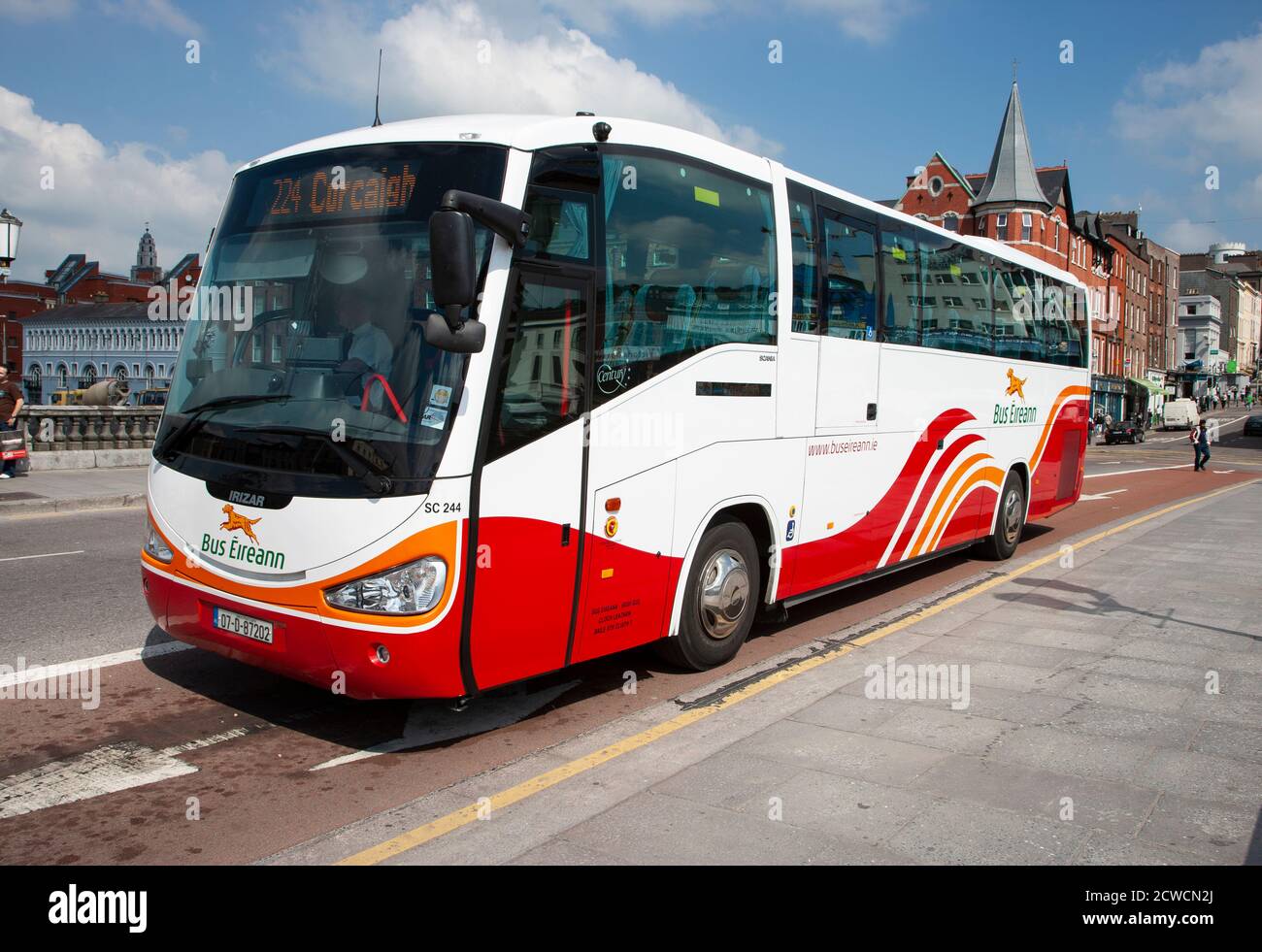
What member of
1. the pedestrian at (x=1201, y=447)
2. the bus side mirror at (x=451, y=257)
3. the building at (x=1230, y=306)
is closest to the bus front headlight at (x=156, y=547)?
the bus side mirror at (x=451, y=257)

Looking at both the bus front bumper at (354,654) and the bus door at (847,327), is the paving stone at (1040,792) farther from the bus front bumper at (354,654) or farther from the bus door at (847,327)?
the bus door at (847,327)

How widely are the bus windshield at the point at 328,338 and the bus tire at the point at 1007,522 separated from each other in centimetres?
851

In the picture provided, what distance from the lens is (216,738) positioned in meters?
5.38

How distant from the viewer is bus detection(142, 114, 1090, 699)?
476 cm

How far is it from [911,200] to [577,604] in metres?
65.6

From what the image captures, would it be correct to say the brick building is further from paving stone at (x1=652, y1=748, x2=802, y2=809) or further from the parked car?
paving stone at (x1=652, y1=748, x2=802, y2=809)

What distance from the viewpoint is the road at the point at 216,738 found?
14.1 ft

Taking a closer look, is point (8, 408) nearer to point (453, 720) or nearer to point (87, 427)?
point (87, 427)

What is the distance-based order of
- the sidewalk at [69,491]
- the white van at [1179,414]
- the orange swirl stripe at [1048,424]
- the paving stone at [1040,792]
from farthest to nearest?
the white van at [1179,414], the sidewalk at [69,491], the orange swirl stripe at [1048,424], the paving stone at [1040,792]

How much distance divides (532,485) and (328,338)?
1.24 meters

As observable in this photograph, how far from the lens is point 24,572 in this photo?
367 inches

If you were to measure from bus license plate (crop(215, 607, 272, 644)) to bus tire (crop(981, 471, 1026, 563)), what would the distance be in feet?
28.9
